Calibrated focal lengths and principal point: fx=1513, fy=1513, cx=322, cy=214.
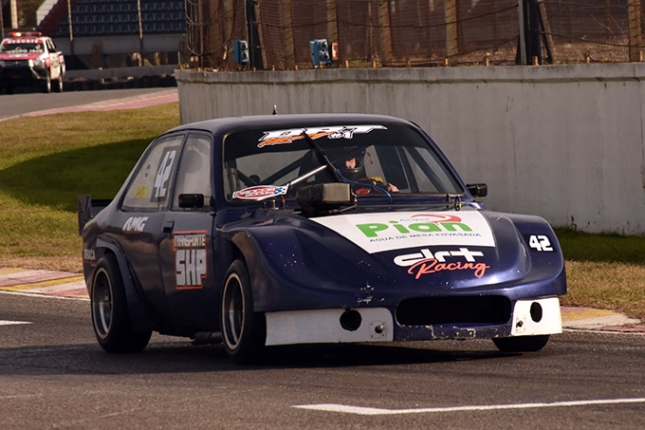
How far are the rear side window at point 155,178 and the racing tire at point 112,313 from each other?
0.43 metres

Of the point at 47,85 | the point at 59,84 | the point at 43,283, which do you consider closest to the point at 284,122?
the point at 43,283

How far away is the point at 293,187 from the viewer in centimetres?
904

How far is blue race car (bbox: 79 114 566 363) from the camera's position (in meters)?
8.02

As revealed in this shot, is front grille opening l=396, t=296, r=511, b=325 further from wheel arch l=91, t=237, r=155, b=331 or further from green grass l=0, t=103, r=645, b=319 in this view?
green grass l=0, t=103, r=645, b=319

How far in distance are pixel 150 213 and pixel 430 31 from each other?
9907mm

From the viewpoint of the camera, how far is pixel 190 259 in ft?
29.6

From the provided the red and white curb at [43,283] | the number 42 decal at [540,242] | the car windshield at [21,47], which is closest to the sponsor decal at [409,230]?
the number 42 decal at [540,242]

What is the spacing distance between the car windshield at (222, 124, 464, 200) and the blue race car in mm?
10

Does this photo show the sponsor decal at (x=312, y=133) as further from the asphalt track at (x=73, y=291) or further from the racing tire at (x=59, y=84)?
the racing tire at (x=59, y=84)

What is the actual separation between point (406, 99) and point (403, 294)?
11850 mm

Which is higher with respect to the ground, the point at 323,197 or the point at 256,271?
the point at 323,197

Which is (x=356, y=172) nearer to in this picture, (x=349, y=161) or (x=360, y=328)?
(x=349, y=161)

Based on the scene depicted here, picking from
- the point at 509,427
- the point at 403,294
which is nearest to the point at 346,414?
the point at 509,427

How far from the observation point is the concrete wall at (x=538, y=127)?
15.8 meters
